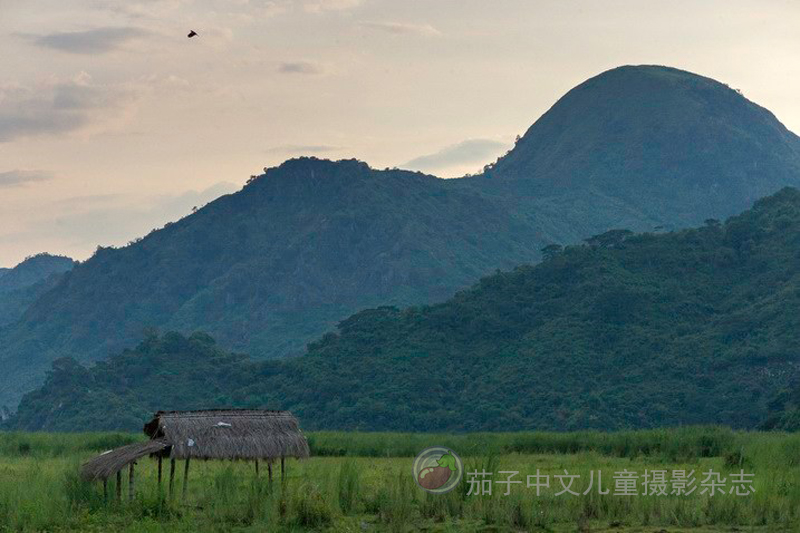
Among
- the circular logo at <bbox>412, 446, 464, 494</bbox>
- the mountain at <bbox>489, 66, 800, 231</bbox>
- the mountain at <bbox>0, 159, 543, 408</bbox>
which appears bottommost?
the circular logo at <bbox>412, 446, 464, 494</bbox>

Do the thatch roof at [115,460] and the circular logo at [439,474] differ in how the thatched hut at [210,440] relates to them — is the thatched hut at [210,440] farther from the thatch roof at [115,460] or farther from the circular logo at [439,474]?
the circular logo at [439,474]

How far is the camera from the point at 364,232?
514 ft

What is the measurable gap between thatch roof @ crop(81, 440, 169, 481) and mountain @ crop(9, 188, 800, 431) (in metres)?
46.1

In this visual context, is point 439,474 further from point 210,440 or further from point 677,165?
point 677,165

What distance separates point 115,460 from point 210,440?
202 centimetres

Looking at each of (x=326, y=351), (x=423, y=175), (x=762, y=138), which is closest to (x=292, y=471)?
(x=326, y=351)

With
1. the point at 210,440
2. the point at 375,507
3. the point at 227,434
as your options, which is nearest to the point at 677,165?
the point at 227,434

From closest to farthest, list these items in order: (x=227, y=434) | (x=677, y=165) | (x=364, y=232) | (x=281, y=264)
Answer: (x=227, y=434)
(x=281, y=264)
(x=364, y=232)
(x=677, y=165)

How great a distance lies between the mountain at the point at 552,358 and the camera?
71.7 metres

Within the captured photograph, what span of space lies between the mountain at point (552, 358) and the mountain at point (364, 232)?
34.1 meters

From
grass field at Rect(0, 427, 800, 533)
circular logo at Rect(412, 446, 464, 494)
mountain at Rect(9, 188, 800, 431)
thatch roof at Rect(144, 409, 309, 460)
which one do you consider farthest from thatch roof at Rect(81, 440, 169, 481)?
mountain at Rect(9, 188, 800, 431)

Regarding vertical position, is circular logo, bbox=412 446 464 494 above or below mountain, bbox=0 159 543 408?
below

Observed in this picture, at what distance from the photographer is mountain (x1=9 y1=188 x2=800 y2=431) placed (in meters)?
71.7

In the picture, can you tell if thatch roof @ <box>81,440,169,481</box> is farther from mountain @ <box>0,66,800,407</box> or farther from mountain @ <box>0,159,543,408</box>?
mountain @ <box>0,159,543,408</box>
